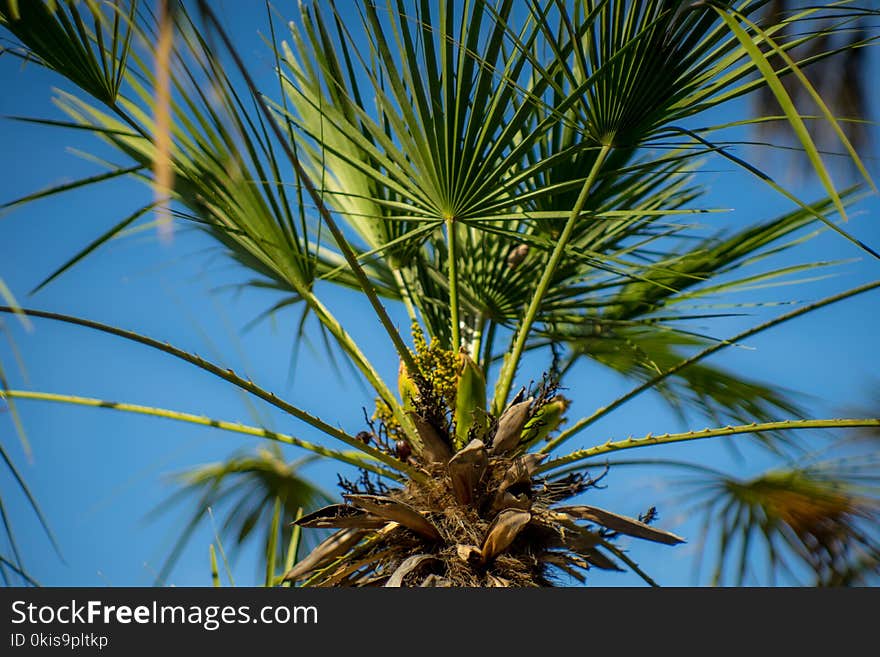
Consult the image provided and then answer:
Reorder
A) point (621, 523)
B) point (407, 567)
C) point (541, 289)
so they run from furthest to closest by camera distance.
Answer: point (541, 289) < point (621, 523) < point (407, 567)

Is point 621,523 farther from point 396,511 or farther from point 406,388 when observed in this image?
point 406,388

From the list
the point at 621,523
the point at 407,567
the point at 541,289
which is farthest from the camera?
the point at 541,289

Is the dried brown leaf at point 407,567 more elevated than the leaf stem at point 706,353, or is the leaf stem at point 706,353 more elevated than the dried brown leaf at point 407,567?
the leaf stem at point 706,353

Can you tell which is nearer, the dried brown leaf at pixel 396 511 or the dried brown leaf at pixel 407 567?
the dried brown leaf at pixel 407 567

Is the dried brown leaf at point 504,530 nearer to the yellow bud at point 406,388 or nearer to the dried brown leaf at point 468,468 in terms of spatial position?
the dried brown leaf at point 468,468

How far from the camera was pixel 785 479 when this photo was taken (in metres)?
2.51

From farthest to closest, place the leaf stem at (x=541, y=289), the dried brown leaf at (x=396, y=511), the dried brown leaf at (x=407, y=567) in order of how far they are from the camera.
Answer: the leaf stem at (x=541, y=289), the dried brown leaf at (x=396, y=511), the dried brown leaf at (x=407, y=567)

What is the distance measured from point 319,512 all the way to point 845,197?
1972 mm

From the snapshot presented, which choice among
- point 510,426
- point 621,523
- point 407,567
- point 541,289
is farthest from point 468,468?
point 541,289

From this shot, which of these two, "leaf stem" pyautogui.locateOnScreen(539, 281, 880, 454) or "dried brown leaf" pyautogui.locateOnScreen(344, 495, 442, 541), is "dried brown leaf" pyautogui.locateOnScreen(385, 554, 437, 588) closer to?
"dried brown leaf" pyautogui.locateOnScreen(344, 495, 442, 541)

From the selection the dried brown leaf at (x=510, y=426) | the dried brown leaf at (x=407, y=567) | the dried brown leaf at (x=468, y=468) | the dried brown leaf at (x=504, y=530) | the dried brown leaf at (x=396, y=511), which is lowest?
the dried brown leaf at (x=407, y=567)

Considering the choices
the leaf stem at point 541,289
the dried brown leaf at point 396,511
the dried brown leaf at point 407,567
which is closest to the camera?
the dried brown leaf at point 407,567

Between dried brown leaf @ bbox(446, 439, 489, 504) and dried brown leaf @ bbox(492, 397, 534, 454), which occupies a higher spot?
dried brown leaf @ bbox(492, 397, 534, 454)

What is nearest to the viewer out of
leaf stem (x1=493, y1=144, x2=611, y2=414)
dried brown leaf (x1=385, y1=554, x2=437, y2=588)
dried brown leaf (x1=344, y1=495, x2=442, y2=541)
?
dried brown leaf (x1=385, y1=554, x2=437, y2=588)
